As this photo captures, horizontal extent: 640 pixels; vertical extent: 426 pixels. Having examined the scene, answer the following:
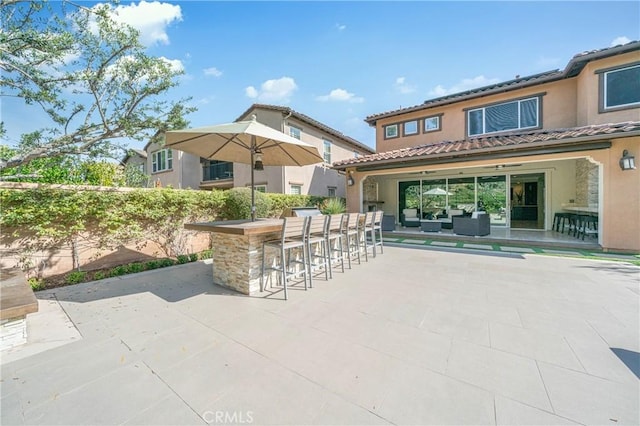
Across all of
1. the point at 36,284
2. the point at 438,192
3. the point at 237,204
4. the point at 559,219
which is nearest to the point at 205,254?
the point at 237,204

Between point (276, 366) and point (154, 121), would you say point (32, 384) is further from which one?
point (154, 121)

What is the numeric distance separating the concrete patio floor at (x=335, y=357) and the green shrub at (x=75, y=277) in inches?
23.1

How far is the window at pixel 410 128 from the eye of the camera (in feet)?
43.2

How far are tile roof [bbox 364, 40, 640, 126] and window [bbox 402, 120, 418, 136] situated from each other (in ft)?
1.92

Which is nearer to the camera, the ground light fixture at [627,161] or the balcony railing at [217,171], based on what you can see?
the ground light fixture at [627,161]

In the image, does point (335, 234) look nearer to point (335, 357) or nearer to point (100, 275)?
point (335, 357)

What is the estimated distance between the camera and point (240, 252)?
4.47 meters

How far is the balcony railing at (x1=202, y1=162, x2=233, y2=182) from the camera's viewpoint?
16859mm

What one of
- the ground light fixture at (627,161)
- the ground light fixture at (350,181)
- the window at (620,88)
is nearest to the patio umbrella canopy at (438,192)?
the ground light fixture at (350,181)

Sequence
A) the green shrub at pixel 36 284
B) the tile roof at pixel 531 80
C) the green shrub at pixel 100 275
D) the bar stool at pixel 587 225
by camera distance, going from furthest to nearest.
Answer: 1. the bar stool at pixel 587 225
2. the tile roof at pixel 531 80
3. the green shrub at pixel 100 275
4. the green shrub at pixel 36 284

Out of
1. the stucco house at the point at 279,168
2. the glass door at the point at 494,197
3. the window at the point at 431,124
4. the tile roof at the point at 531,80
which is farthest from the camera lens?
the stucco house at the point at 279,168

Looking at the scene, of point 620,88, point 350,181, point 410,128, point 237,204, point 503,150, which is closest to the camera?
point 620,88

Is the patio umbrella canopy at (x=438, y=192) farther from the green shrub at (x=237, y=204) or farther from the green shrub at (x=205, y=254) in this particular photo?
the green shrub at (x=205, y=254)

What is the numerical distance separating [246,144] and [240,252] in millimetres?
2253
